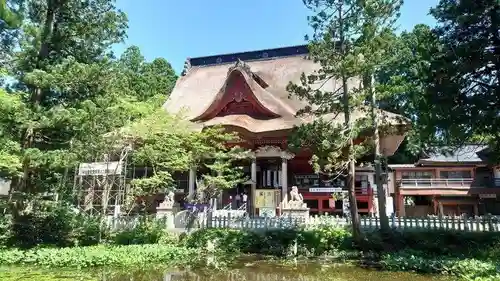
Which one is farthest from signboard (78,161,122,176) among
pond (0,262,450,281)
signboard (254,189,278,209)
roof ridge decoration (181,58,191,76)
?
roof ridge decoration (181,58,191,76)

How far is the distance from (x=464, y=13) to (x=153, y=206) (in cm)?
1583

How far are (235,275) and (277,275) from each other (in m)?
1.04

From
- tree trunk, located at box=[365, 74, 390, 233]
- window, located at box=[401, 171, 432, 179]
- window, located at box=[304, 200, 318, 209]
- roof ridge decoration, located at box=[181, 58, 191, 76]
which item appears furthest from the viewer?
roof ridge decoration, located at box=[181, 58, 191, 76]

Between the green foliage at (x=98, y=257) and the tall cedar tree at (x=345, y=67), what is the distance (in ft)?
16.8

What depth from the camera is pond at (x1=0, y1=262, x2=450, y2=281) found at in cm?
898

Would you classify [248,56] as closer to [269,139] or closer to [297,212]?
[269,139]

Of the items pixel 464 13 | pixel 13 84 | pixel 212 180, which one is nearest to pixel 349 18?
pixel 464 13

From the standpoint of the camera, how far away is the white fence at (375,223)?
11711 millimetres

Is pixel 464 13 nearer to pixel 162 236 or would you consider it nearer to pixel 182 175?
pixel 162 236

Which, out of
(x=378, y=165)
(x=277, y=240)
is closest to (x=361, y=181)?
(x=378, y=165)

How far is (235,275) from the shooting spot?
971 cm

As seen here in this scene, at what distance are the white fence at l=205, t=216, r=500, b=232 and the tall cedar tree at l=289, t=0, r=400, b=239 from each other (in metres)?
1.57

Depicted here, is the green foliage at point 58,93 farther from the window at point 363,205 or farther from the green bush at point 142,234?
the window at point 363,205

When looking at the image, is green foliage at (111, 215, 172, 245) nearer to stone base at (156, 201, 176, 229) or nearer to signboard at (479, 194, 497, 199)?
stone base at (156, 201, 176, 229)
